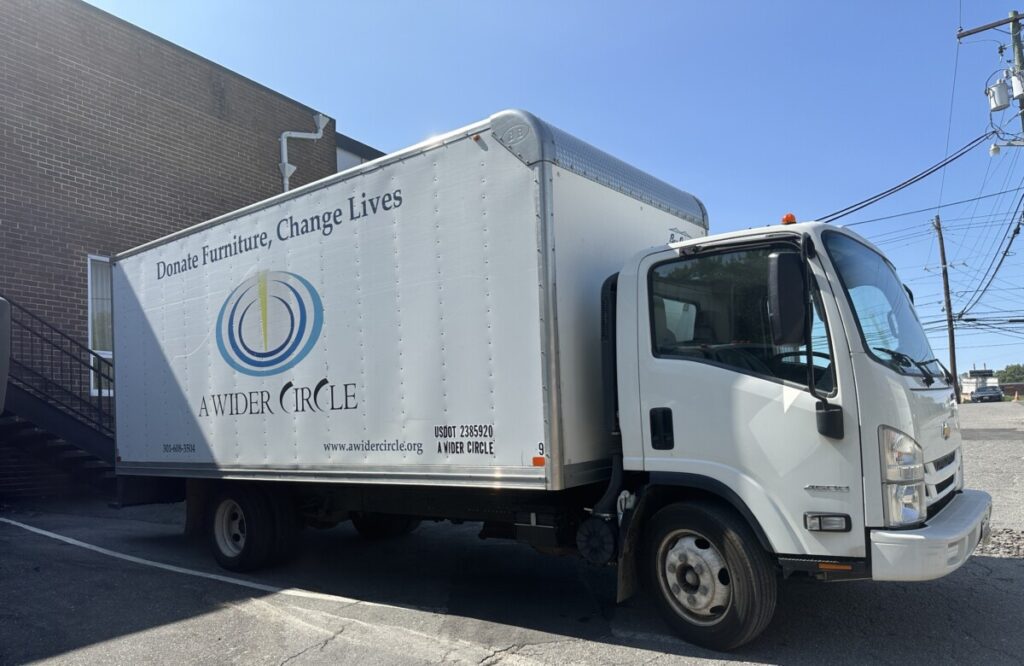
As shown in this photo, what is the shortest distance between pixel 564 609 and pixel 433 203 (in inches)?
123

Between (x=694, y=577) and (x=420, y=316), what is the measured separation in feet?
8.41

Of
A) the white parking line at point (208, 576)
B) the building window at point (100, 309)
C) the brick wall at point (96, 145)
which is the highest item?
the brick wall at point (96, 145)

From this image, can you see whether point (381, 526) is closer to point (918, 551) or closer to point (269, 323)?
point (269, 323)

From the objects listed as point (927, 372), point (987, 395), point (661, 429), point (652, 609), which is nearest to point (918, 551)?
point (927, 372)

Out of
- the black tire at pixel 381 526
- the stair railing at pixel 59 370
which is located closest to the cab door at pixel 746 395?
the black tire at pixel 381 526

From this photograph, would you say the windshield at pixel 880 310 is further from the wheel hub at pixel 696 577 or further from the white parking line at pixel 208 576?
the white parking line at pixel 208 576

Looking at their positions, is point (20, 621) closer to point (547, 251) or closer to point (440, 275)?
point (440, 275)

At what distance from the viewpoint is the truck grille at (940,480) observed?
4.18 metres

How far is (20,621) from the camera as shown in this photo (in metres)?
5.55

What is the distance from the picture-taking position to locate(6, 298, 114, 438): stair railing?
11.5m

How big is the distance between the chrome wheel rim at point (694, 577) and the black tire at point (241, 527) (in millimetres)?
3894

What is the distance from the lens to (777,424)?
4234 mm

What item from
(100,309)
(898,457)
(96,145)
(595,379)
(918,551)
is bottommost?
(918,551)

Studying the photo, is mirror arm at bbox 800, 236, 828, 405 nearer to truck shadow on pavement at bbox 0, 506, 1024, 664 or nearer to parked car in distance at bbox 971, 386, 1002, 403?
truck shadow on pavement at bbox 0, 506, 1024, 664
